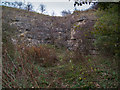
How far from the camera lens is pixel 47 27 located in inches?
469

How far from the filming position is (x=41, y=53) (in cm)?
623

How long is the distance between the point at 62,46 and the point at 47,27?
113 inches

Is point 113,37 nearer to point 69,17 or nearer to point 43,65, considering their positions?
point 43,65

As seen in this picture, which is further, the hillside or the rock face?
the rock face

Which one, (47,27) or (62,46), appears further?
(47,27)

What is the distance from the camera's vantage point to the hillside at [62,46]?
4147 millimetres

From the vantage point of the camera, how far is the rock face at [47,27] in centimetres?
1026

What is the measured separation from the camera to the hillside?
4147mm

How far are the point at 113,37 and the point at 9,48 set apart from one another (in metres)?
4.47

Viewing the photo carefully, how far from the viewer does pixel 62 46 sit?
35.9 ft

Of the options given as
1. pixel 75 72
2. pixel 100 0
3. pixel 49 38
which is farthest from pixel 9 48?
pixel 49 38

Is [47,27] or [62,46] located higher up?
[47,27]

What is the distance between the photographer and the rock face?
10260 millimetres

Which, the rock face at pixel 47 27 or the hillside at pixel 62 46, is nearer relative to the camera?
the hillside at pixel 62 46
